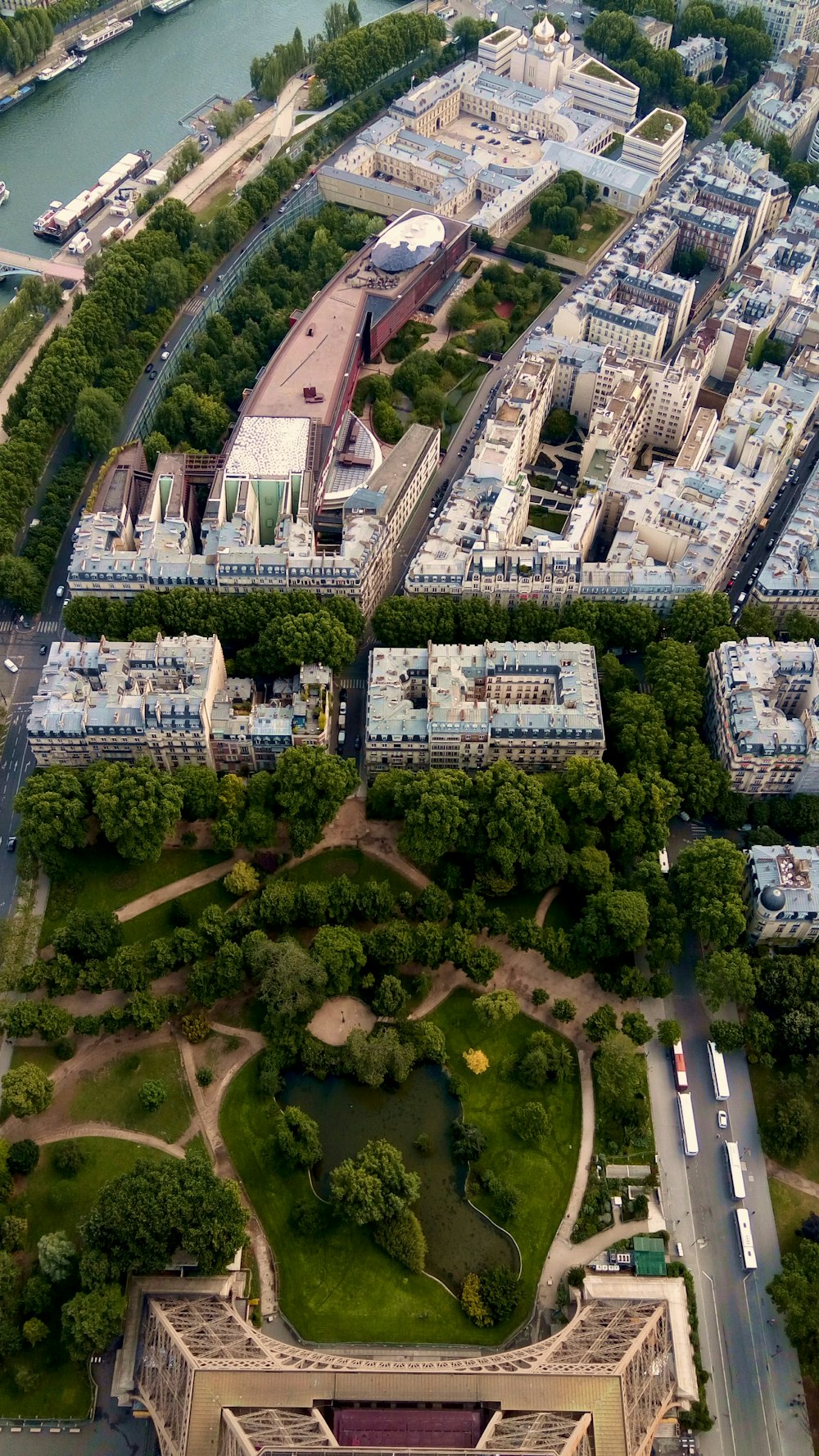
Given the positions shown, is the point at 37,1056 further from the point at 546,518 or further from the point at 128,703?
the point at 546,518

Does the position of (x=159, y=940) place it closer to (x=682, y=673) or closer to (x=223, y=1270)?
(x=223, y=1270)

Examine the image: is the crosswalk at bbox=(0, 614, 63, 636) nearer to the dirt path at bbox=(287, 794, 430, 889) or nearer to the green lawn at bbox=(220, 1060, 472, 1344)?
the dirt path at bbox=(287, 794, 430, 889)

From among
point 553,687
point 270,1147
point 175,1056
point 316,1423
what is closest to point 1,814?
point 175,1056

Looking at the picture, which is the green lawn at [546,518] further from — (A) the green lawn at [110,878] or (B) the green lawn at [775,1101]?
(B) the green lawn at [775,1101]

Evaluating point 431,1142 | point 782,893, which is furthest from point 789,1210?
point 431,1142

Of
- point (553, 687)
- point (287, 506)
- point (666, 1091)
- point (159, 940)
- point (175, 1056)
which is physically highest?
point (287, 506)

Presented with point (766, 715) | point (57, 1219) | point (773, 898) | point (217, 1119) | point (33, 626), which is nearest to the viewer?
point (57, 1219)
